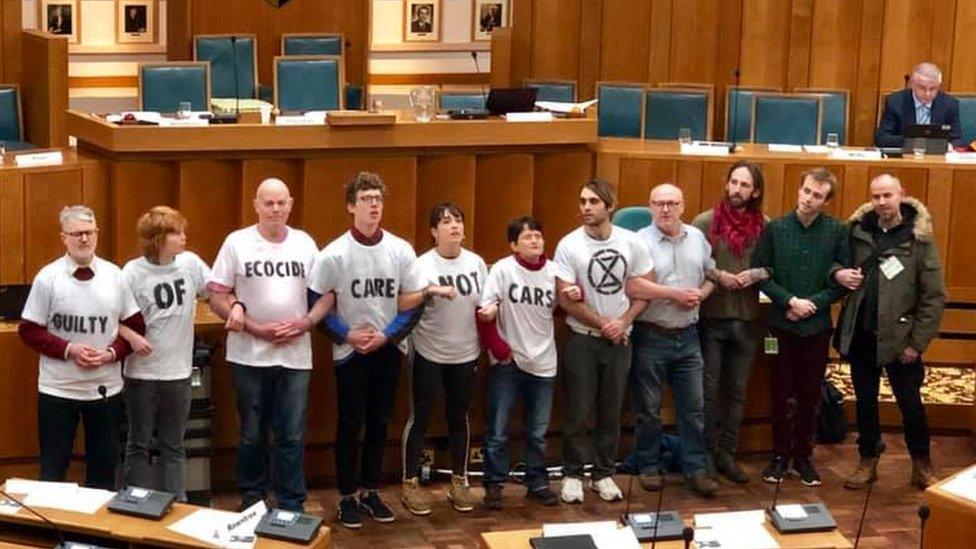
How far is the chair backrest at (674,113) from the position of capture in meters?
12.2

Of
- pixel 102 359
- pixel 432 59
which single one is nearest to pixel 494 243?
pixel 102 359

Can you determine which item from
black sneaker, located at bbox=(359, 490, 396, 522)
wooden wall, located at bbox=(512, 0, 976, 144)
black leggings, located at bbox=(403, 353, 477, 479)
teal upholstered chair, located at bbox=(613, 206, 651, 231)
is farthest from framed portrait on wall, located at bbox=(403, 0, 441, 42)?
black sneaker, located at bbox=(359, 490, 396, 522)

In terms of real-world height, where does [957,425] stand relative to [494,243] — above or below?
below

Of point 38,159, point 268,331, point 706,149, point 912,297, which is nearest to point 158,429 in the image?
point 268,331

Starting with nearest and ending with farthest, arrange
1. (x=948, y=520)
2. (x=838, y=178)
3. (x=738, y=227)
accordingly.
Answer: (x=948, y=520) → (x=738, y=227) → (x=838, y=178)

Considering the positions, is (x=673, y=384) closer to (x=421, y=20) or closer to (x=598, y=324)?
(x=598, y=324)

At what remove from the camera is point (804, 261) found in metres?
8.65

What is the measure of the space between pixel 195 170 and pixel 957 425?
4483 mm

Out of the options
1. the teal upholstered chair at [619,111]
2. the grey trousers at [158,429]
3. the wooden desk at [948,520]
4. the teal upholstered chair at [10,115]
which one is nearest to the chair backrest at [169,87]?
the teal upholstered chair at [10,115]

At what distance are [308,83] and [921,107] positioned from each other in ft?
14.2

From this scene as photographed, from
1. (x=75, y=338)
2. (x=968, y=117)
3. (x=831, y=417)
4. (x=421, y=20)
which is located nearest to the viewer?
(x=75, y=338)

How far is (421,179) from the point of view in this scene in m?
9.25

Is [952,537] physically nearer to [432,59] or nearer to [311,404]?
[311,404]

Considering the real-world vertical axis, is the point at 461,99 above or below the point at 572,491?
above
